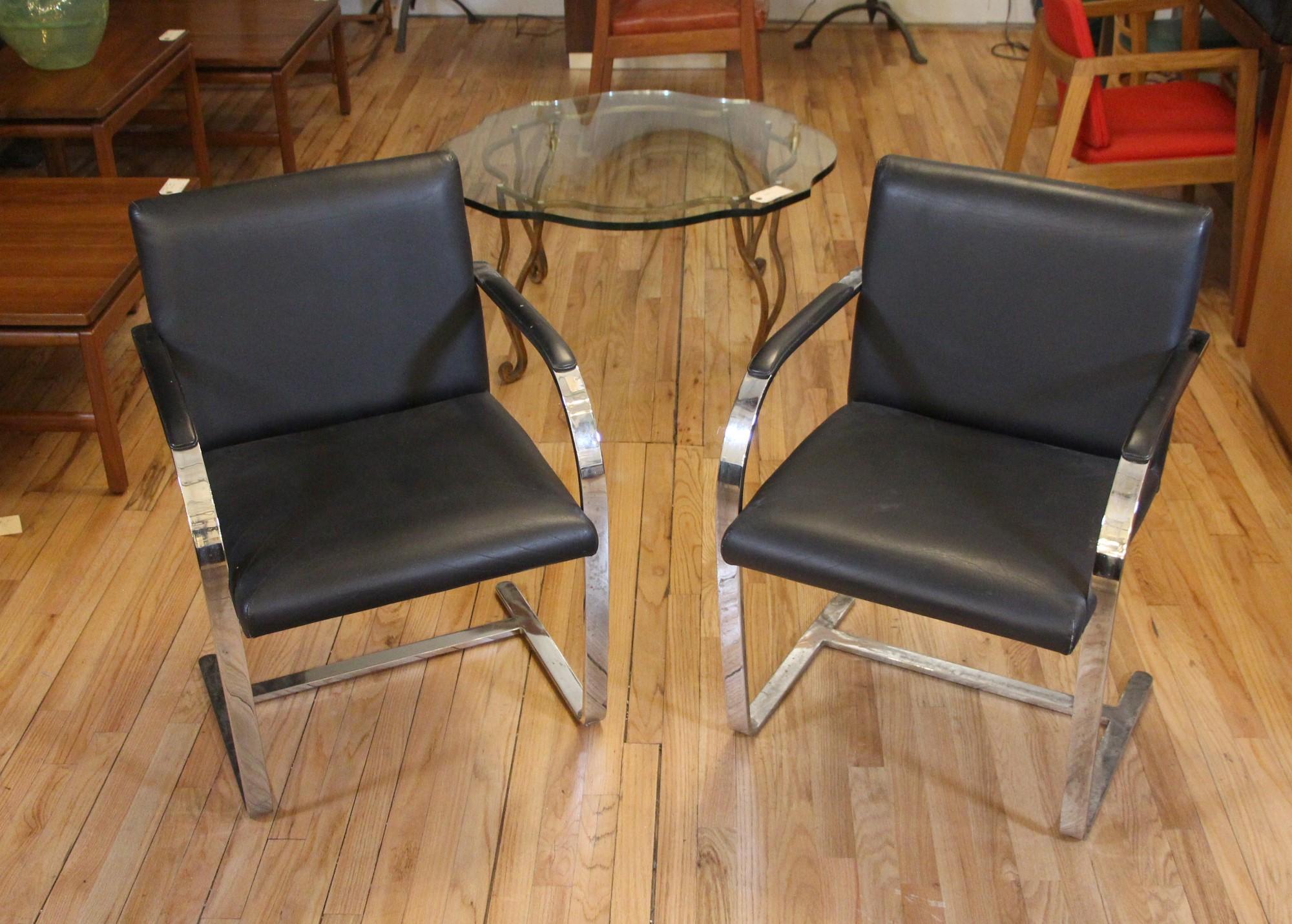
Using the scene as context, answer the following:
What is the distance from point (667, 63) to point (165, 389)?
12.5 ft

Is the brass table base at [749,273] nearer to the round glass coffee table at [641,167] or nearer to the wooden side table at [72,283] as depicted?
the round glass coffee table at [641,167]

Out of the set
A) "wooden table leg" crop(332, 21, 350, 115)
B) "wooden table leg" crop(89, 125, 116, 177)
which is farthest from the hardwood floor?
"wooden table leg" crop(332, 21, 350, 115)

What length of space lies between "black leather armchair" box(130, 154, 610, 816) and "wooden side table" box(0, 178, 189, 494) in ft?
1.93

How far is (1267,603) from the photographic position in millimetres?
2346

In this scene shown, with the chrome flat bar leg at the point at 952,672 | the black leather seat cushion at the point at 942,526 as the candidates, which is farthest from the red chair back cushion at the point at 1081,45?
the chrome flat bar leg at the point at 952,672

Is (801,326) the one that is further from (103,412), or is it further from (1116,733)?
(103,412)

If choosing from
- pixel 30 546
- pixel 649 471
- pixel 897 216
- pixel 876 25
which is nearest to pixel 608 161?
pixel 649 471

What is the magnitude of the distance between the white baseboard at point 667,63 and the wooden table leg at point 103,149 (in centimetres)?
226

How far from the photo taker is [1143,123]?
3.23 m

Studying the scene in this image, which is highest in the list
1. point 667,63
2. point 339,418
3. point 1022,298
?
point 1022,298

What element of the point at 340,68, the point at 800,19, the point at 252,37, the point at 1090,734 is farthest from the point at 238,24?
the point at 1090,734

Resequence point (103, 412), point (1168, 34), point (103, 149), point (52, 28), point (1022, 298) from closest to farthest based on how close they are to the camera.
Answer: point (1022, 298) < point (103, 412) < point (103, 149) < point (52, 28) < point (1168, 34)

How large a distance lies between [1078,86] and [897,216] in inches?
52.6

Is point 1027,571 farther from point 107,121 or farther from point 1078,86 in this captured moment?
point 107,121
